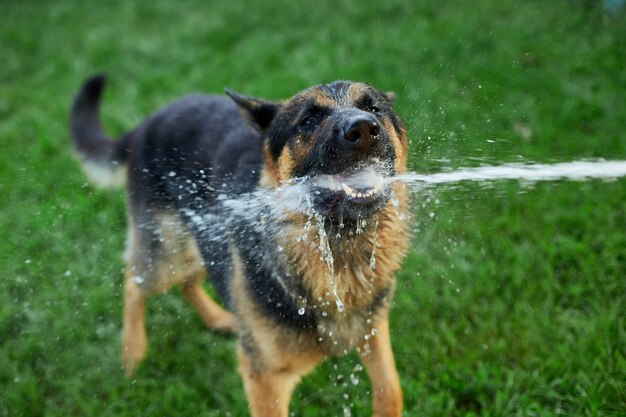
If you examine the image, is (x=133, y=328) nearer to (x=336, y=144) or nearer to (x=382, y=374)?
(x=382, y=374)

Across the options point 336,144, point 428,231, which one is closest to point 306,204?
point 336,144

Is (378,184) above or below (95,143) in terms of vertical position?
above

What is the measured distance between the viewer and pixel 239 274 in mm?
3197

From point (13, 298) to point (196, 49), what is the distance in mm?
4217

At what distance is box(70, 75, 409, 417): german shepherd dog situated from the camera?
108 inches

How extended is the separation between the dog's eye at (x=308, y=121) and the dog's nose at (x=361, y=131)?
0.45 metres

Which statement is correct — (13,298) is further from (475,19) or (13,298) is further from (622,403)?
(475,19)

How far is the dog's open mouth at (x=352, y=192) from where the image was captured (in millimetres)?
2684

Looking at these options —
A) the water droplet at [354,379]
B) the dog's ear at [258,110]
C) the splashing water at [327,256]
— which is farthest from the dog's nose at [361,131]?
the water droplet at [354,379]

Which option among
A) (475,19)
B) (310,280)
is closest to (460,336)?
(310,280)

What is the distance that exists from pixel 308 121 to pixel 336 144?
1.38ft

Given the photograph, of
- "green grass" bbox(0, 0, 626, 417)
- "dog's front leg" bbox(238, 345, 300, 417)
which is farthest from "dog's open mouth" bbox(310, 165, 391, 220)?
"dog's front leg" bbox(238, 345, 300, 417)

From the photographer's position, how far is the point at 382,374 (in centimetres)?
313

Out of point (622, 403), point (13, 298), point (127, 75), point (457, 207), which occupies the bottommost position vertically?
point (622, 403)
